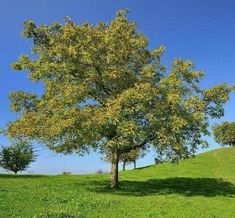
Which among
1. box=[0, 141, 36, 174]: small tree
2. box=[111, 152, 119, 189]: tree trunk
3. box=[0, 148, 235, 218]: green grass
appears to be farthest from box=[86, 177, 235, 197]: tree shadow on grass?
box=[0, 141, 36, 174]: small tree

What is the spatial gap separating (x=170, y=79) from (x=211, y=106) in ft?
19.9

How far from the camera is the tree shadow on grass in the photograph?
169 feet

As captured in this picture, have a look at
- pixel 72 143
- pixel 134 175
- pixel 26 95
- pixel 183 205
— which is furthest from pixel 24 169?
pixel 183 205

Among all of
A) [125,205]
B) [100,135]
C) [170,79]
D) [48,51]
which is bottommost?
[125,205]

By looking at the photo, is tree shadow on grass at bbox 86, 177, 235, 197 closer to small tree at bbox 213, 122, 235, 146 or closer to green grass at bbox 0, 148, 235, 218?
green grass at bbox 0, 148, 235, 218

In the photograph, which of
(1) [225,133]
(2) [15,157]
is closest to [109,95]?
(2) [15,157]

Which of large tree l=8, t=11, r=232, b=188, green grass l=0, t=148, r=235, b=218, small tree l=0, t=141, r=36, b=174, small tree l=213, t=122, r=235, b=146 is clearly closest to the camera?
green grass l=0, t=148, r=235, b=218

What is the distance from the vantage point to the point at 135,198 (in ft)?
145

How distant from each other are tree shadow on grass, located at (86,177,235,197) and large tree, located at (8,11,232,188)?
294 cm

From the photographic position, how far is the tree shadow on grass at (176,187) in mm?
51406

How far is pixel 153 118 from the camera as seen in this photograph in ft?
161

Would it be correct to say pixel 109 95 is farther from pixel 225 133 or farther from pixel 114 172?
pixel 225 133

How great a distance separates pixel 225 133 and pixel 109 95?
101388 millimetres

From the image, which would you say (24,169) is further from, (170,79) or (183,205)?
(183,205)
